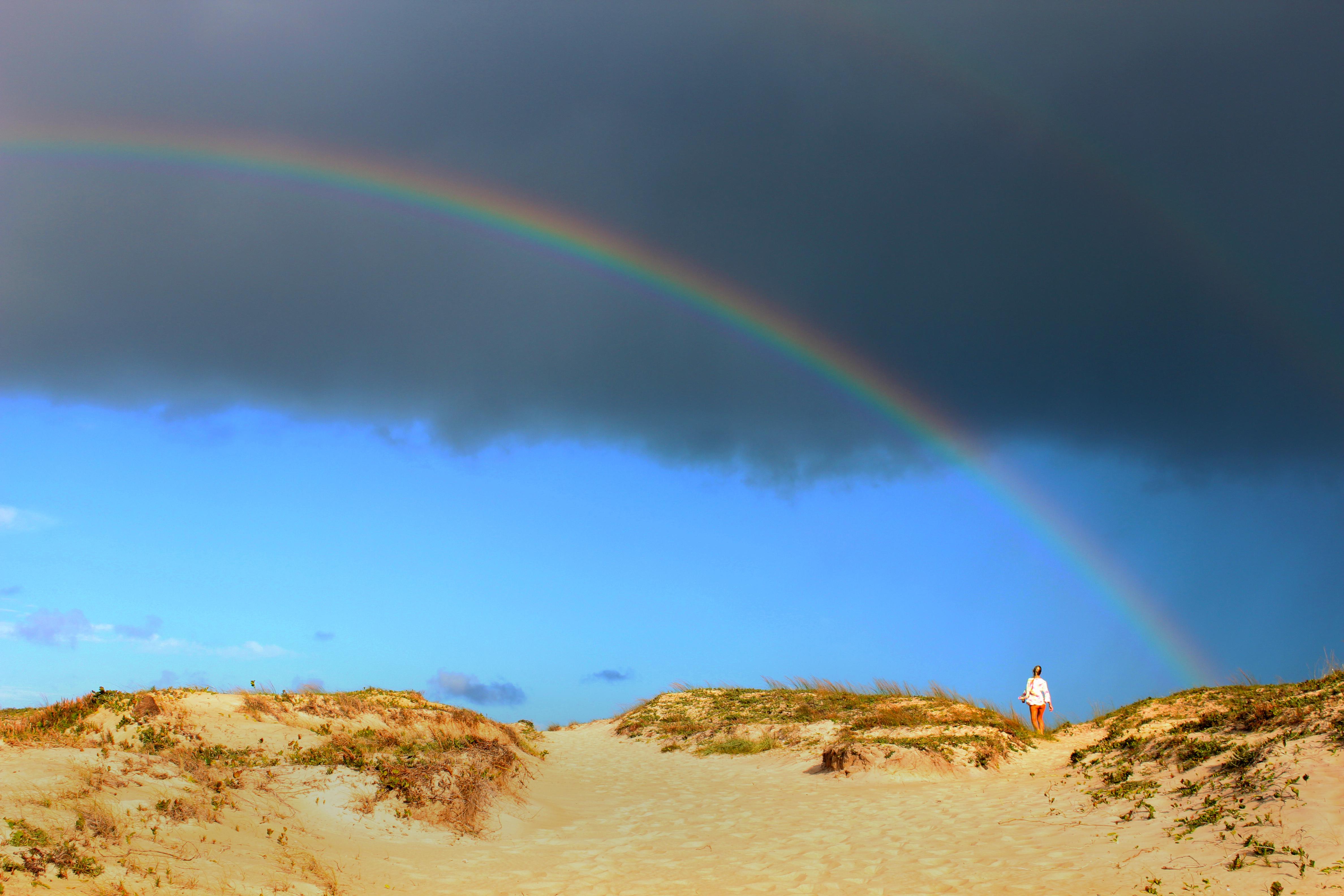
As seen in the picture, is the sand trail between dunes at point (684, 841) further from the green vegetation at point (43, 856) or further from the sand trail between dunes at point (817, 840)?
the green vegetation at point (43, 856)

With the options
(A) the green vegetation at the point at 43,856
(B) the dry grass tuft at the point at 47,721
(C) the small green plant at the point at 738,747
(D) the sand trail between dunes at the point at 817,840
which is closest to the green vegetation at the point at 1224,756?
(D) the sand trail between dunes at the point at 817,840

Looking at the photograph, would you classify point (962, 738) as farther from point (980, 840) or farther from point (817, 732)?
point (980, 840)

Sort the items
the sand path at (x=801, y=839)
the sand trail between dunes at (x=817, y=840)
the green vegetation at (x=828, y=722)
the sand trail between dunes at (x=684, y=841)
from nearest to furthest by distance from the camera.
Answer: the sand trail between dunes at (x=684, y=841)
the sand trail between dunes at (x=817, y=840)
the sand path at (x=801, y=839)
the green vegetation at (x=828, y=722)

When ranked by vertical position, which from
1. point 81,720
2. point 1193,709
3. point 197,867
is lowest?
point 197,867

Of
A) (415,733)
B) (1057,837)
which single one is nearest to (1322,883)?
(1057,837)

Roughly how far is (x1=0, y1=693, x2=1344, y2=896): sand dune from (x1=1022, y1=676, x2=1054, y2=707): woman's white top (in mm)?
5192

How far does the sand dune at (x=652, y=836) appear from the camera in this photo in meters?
11.5

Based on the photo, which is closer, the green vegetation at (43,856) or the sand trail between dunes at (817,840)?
the green vegetation at (43,856)

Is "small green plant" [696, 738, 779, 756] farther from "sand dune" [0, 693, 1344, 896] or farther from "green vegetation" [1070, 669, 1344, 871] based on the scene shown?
"green vegetation" [1070, 669, 1344, 871]

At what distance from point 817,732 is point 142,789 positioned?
2090 centimetres

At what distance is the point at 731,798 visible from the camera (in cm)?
2161

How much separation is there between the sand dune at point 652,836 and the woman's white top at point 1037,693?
17.0 feet

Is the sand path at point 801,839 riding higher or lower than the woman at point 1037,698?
lower

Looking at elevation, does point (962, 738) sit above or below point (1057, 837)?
above
